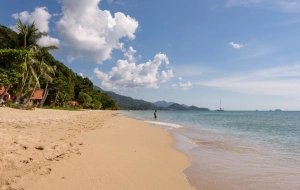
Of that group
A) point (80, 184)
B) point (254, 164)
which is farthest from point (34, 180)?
point (254, 164)

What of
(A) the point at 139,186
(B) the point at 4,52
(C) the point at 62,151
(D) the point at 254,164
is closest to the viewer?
(A) the point at 139,186

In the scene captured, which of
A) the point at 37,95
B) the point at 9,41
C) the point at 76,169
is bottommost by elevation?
the point at 76,169

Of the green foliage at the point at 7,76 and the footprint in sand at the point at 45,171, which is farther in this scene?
the green foliage at the point at 7,76

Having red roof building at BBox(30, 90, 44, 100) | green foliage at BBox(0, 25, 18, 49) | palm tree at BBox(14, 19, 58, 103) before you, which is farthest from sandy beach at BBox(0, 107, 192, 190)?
red roof building at BBox(30, 90, 44, 100)

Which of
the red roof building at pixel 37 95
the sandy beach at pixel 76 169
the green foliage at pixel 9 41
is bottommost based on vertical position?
the sandy beach at pixel 76 169

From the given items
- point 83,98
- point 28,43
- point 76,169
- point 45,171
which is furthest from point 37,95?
point 45,171

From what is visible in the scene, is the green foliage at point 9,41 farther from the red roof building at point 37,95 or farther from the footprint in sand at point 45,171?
the footprint in sand at point 45,171

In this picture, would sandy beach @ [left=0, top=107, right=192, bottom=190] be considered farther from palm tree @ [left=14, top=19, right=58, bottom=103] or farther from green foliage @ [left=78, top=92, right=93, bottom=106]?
green foliage @ [left=78, top=92, right=93, bottom=106]

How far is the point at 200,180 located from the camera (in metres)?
5.44

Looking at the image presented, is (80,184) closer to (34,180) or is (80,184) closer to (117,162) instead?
(34,180)

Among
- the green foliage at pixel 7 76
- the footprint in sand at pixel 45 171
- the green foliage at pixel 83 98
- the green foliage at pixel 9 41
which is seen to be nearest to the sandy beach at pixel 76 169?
the footprint in sand at pixel 45 171

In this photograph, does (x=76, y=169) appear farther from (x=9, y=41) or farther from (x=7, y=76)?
(x=9, y=41)

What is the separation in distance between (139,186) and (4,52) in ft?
69.7

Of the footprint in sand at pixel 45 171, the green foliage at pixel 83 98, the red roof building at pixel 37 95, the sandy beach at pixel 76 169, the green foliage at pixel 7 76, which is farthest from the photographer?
the green foliage at pixel 83 98
